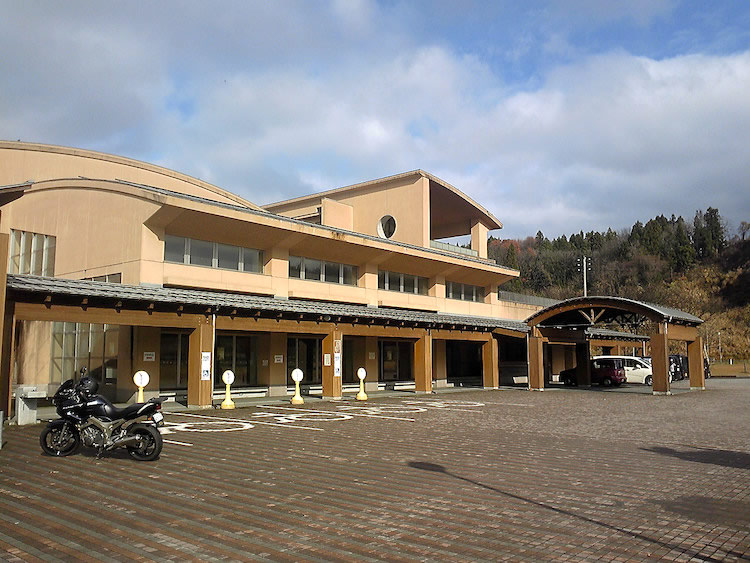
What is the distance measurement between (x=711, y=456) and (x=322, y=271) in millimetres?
20002

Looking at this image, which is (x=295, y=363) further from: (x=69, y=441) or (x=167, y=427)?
(x=69, y=441)

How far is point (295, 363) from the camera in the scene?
87.5 feet

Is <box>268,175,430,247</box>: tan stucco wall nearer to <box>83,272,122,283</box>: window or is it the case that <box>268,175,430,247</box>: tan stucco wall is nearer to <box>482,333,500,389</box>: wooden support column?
<box>482,333,500,389</box>: wooden support column

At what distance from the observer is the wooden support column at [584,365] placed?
108ft

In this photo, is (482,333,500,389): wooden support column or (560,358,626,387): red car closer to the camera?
(482,333,500,389): wooden support column

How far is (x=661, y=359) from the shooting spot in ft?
84.4

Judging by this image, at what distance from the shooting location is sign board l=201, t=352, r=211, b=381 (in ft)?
60.8

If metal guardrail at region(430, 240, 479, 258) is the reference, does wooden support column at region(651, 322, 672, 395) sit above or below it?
below

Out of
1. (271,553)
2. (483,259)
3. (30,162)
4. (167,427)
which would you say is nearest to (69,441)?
(167,427)

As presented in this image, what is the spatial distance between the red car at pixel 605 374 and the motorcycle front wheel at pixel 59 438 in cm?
2842

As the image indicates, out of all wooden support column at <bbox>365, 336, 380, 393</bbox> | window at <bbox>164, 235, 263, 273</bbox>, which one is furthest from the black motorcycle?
wooden support column at <bbox>365, 336, 380, 393</bbox>

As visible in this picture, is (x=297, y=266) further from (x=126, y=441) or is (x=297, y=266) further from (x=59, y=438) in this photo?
(x=126, y=441)

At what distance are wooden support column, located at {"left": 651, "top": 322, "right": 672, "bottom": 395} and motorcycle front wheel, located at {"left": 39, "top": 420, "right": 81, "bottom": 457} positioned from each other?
2248cm

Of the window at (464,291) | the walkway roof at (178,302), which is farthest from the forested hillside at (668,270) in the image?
the walkway roof at (178,302)
